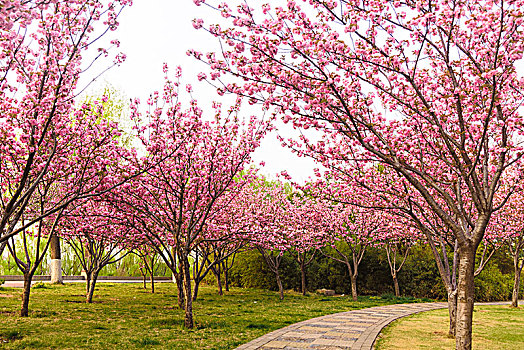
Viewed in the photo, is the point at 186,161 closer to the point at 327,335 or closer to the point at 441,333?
the point at 327,335

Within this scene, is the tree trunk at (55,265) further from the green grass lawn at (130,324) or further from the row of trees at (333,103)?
the row of trees at (333,103)

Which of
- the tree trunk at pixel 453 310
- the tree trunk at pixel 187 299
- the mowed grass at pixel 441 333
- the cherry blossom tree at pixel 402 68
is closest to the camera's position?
the cherry blossom tree at pixel 402 68

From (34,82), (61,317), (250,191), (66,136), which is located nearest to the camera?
(34,82)

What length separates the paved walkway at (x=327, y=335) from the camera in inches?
308

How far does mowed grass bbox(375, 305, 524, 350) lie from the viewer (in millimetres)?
8688

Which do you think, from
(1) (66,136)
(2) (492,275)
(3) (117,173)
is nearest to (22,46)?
(1) (66,136)

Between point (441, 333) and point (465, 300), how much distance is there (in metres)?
4.91

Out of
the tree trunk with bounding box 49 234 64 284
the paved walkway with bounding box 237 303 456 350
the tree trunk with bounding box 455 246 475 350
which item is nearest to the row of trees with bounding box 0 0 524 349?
the tree trunk with bounding box 455 246 475 350

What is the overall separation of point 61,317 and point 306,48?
954 centimetres

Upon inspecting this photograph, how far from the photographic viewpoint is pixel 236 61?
19.4 feet

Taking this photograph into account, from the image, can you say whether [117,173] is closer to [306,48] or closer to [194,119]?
[194,119]

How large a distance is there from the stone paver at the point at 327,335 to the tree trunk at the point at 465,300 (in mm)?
2253

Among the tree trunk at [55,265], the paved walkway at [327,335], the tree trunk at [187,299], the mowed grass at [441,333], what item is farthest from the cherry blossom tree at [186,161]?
the tree trunk at [55,265]

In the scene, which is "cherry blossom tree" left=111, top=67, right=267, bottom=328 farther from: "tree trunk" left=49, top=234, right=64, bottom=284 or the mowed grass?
"tree trunk" left=49, top=234, right=64, bottom=284
